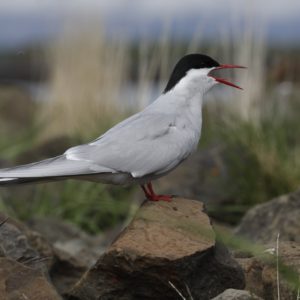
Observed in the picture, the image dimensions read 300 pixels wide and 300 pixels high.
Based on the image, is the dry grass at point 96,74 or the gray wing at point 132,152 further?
the dry grass at point 96,74

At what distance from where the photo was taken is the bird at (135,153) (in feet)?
13.0

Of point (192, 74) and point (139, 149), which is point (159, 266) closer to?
point (139, 149)

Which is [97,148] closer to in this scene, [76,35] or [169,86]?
[169,86]

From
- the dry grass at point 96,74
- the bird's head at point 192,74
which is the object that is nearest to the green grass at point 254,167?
the dry grass at point 96,74

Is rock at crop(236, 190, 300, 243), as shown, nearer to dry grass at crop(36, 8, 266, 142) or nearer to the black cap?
the black cap

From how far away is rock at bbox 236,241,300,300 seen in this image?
364 centimetres

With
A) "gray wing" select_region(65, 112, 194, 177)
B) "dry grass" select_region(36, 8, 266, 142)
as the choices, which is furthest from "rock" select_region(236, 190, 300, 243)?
"dry grass" select_region(36, 8, 266, 142)

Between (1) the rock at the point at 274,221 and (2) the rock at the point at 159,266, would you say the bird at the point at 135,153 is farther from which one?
(1) the rock at the point at 274,221

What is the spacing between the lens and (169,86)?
4621mm

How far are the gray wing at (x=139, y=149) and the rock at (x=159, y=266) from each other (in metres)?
0.29

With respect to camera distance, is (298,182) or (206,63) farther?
(298,182)

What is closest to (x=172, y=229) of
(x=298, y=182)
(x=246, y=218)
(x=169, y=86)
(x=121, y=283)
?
(x=121, y=283)

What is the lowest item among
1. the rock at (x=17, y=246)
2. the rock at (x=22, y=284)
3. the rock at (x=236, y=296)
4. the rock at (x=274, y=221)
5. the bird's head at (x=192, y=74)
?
the rock at (x=274, y=221)

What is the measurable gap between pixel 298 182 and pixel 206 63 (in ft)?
7.48
